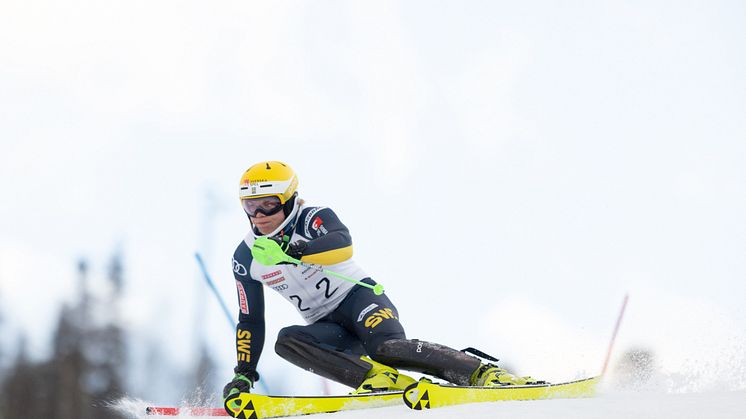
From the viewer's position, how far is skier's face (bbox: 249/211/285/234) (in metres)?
6.24

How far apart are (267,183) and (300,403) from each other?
64.1 inches

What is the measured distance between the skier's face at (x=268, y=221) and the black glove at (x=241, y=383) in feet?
3.57

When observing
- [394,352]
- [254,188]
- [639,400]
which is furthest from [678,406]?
[254,188]

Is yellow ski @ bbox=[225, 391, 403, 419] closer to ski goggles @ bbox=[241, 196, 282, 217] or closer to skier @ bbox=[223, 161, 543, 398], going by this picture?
skier @ bbox=[223, 161, 543, 398]

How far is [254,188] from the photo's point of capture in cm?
620

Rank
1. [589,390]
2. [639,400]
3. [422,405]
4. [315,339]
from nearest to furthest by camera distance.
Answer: [639,400] → [422,405] → [589,390] → [315,339]

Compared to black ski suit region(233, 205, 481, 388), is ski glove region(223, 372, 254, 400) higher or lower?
lower

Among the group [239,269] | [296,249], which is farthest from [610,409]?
[239,269]

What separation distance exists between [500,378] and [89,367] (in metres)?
30.5

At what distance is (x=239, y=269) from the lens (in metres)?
6.49

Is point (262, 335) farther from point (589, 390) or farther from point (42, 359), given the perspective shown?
point (42, 359)

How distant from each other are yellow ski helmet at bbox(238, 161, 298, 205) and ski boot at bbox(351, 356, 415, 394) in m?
1.39

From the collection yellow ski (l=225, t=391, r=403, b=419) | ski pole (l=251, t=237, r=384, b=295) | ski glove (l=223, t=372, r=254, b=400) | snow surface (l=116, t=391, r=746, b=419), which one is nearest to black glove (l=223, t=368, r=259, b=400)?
ski glove (l=223, t=372, r=254, b=400)

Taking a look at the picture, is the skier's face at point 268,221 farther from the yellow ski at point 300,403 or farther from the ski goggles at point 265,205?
the yellow ski at point 300,403
